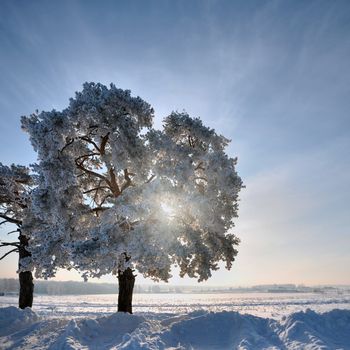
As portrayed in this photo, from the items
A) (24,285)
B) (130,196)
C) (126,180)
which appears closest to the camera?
(130,196)

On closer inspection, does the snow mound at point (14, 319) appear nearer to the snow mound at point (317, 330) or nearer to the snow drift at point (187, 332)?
the snow drift at point (187, 332)

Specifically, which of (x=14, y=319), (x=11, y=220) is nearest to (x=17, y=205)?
(x=11, y=220)

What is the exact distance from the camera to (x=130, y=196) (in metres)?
16.2

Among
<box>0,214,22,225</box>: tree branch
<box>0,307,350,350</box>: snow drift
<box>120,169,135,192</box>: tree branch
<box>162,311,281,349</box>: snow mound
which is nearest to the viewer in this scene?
<box>0,307,350,350</box>: snow drift

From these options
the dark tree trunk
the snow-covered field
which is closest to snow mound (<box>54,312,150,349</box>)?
the snow-covered field

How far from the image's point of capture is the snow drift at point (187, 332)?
1247 centimetres

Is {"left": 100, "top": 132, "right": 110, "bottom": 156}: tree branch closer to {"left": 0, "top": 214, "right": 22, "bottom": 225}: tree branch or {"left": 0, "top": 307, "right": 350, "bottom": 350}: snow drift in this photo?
{"left": 0, "top": 307, "right": 350, "bottom": 350}: snow drift

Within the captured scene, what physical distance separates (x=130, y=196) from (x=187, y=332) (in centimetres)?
608

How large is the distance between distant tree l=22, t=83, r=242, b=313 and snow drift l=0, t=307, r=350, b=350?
6.98 ft

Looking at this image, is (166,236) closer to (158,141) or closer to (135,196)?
(135,196)

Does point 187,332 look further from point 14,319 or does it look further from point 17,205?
point 17,205

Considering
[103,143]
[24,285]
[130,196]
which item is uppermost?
[103,143]

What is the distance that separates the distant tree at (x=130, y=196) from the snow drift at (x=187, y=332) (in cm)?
213

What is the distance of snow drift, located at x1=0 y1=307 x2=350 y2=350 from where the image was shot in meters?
12.5
